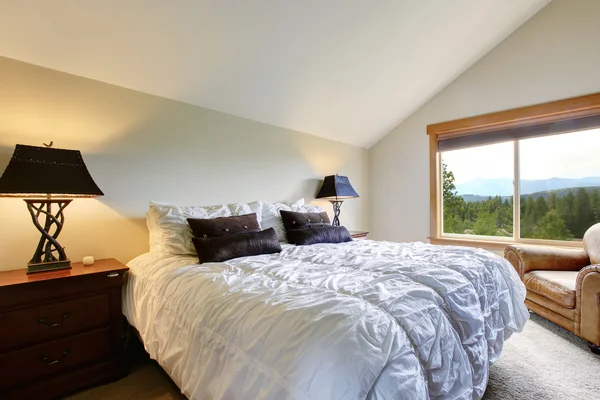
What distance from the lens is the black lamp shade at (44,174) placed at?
1539 millimetres

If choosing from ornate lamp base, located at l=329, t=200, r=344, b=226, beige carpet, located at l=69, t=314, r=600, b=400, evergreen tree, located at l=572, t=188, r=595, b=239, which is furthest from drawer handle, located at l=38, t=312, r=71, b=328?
evergreen tree, located at l=572, t=188, r=595, b=239

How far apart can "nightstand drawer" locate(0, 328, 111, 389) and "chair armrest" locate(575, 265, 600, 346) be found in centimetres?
321

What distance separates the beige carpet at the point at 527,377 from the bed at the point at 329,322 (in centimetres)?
33

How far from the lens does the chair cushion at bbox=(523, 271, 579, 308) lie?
214cm

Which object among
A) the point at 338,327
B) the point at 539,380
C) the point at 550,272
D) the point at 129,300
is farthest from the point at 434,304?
the point at 550,272

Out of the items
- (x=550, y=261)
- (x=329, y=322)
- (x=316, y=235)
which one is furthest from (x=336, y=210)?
(x=329, y=322)

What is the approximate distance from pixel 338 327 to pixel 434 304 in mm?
476

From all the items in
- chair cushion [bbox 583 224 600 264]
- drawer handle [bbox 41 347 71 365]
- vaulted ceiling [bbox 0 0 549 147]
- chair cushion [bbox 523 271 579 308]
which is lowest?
drawer handle [bbox 41 347 71 365]

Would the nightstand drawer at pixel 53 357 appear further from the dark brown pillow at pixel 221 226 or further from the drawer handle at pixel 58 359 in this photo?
the dark brown pillow at pixel 221 226

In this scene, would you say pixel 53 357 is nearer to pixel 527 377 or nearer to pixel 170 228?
pixel 170 228

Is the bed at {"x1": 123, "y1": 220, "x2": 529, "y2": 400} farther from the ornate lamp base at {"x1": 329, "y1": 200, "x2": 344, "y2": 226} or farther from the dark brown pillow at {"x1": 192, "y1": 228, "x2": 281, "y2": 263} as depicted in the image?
the ornate lamp base at {"x1": 329, "y1": 200, "x2": 344, "y2": 226}

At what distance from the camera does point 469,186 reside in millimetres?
3859

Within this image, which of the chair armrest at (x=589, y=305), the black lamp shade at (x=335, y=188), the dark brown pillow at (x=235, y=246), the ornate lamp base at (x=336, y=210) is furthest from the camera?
the ornate lamp base at (x=336, y=210)

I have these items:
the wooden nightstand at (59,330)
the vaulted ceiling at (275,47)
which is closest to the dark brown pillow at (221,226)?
the wooden nightstand at (59,330)
